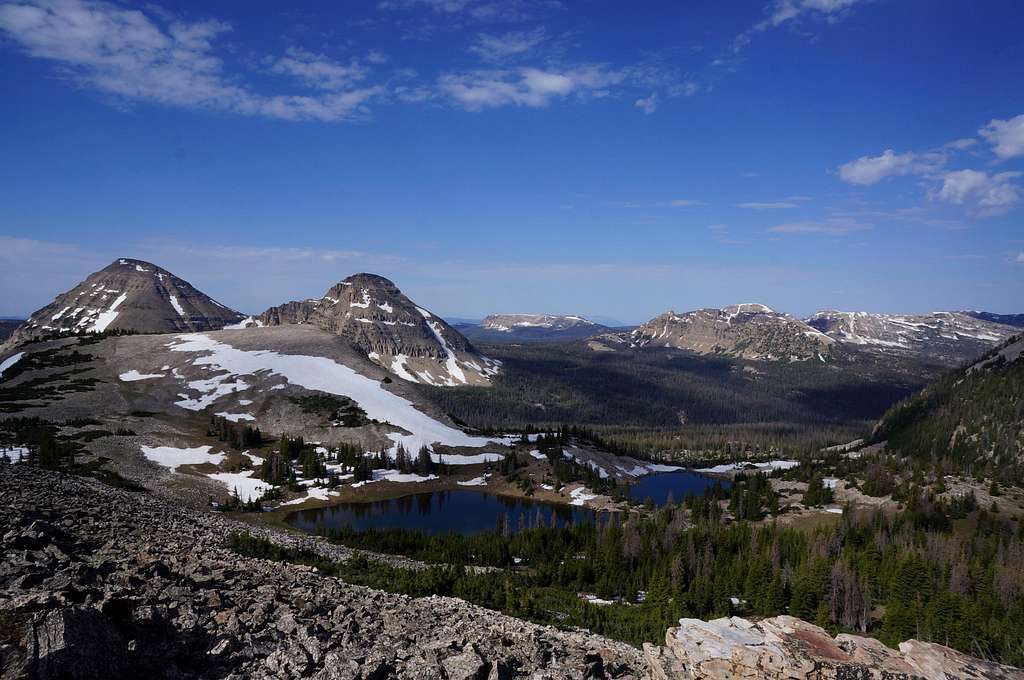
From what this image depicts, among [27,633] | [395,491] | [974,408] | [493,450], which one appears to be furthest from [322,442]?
[974,408]

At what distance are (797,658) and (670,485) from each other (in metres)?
140

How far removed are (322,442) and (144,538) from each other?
99559mm

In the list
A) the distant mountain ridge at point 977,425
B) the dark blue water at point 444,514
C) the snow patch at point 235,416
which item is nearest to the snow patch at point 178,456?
the dark blue water at point 444,514

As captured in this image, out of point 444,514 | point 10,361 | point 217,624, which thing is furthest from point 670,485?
point 10,361

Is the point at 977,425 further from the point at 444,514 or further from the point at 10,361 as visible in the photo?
the point at 10,361

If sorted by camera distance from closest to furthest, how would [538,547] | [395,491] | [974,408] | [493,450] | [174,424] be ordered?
[538,547] < [395,491] < [174,424] < [493,450] < [974,408]

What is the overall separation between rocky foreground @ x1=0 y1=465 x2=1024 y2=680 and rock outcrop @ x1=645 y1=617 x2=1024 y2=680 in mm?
69

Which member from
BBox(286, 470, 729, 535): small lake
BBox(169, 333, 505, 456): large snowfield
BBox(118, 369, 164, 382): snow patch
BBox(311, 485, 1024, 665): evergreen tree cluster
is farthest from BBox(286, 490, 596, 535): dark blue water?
BBox(118, 369, 164, 382): snow patch

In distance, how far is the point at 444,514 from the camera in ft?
352

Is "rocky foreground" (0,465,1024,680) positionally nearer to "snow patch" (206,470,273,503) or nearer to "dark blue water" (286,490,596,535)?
"dark blue water" (286,490,596,535)

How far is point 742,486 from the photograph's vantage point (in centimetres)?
12725

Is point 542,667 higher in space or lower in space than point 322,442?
higher

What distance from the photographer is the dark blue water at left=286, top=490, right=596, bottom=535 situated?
94.9 m

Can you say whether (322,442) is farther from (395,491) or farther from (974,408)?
(974,408)
